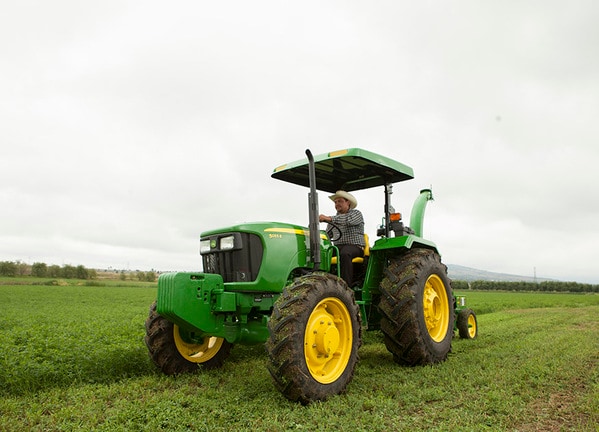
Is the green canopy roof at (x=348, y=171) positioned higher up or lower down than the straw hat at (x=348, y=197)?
higher up

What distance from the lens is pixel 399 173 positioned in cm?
668

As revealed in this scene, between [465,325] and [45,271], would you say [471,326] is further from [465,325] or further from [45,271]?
[45,271]

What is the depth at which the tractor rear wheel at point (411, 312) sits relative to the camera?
566 centimetres

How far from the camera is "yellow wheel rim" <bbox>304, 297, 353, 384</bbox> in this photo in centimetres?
452

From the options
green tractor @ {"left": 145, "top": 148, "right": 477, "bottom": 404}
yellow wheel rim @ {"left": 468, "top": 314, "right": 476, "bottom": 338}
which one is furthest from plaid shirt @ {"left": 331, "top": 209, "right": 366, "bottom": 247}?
yellow wheel rim @ {"left": 468, "top": 314, "right": 476, "bottom": 338}

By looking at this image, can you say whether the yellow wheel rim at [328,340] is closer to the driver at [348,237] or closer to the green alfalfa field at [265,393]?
the green alfalfa field at [265,393]

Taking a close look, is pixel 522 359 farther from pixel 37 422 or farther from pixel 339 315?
pixel 37 422

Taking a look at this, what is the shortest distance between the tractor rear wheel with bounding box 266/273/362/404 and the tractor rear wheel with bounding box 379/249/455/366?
862 millimetres

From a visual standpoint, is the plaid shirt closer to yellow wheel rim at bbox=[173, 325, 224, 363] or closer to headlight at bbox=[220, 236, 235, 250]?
headlight at bbox=[220, 236, 235, 250]

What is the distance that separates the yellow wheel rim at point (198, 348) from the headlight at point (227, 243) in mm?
1203

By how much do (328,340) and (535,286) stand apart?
218 feet

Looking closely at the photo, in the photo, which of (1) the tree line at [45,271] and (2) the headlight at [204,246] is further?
(1) the tree line at [45,271]

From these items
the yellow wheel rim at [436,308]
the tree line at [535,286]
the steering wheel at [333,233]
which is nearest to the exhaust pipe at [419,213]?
the yellow wheel rim at [436,308]

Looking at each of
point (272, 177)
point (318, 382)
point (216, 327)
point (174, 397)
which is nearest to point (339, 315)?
point (318, 382)
